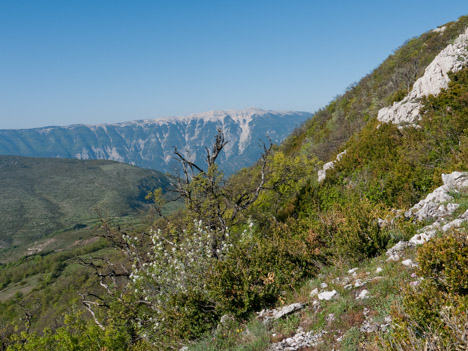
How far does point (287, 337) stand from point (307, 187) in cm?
1702

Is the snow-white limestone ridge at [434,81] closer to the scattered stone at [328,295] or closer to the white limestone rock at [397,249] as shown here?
the white limestone rock at [397,249]

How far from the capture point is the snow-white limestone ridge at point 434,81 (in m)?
18.1

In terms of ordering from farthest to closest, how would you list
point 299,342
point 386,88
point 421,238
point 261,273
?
point 386,88, point 261,273, point 421,238, point 299,342

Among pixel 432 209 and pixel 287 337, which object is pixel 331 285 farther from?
pixel 432 209

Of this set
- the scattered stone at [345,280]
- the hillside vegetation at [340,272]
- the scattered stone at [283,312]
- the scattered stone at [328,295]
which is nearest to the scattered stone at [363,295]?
the hillside vegetation at [340,272]

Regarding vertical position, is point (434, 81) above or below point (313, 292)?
above

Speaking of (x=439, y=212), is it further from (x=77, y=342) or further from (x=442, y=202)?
(x=77, y=342)

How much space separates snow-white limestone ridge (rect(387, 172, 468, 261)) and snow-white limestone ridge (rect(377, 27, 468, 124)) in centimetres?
912

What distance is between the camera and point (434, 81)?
60.3ft

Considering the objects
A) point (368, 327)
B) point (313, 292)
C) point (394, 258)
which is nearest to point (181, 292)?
point (313, 292)

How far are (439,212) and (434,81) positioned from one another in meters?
13.9

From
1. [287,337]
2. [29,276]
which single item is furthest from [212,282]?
[29,276]

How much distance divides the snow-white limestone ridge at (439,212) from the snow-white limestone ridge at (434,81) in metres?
9.12

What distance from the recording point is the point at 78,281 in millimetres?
107000
